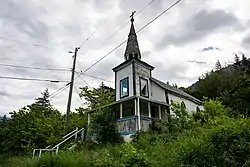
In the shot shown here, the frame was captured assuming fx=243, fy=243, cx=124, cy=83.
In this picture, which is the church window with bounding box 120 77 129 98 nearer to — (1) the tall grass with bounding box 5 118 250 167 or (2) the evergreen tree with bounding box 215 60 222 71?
(1) the tall grass with bounding box 5 118 250 167

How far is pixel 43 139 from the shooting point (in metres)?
19.2

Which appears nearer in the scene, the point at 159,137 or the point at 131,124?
the point at 159,137

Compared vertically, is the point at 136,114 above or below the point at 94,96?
below

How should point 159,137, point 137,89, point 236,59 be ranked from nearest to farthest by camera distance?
point 159,137
point 137,89
point 236,59

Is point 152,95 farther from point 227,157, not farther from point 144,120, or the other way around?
point 227,157

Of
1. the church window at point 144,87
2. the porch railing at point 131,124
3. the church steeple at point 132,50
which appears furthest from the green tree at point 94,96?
the porch railing at point 131,124

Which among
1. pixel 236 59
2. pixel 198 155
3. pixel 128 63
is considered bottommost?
pixel 198 155

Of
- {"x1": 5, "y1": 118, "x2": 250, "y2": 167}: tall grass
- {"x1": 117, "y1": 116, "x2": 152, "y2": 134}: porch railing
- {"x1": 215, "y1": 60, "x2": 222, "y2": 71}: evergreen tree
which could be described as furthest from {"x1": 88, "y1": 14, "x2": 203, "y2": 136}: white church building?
{"x1": 215, "y1": 60, "x2": 222, "y2": 71}: evergreen tree

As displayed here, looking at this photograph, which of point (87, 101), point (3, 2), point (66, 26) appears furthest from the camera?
point (87, 101)

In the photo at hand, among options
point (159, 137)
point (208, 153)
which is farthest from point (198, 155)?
point (159, 137)

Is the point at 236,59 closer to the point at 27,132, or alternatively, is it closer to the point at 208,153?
the point at 27,132

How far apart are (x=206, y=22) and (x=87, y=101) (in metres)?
18.6

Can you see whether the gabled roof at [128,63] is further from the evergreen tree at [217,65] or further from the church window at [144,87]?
the evergreen tree at [217,65]

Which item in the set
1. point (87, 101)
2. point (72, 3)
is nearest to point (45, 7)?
point (72, 3)
